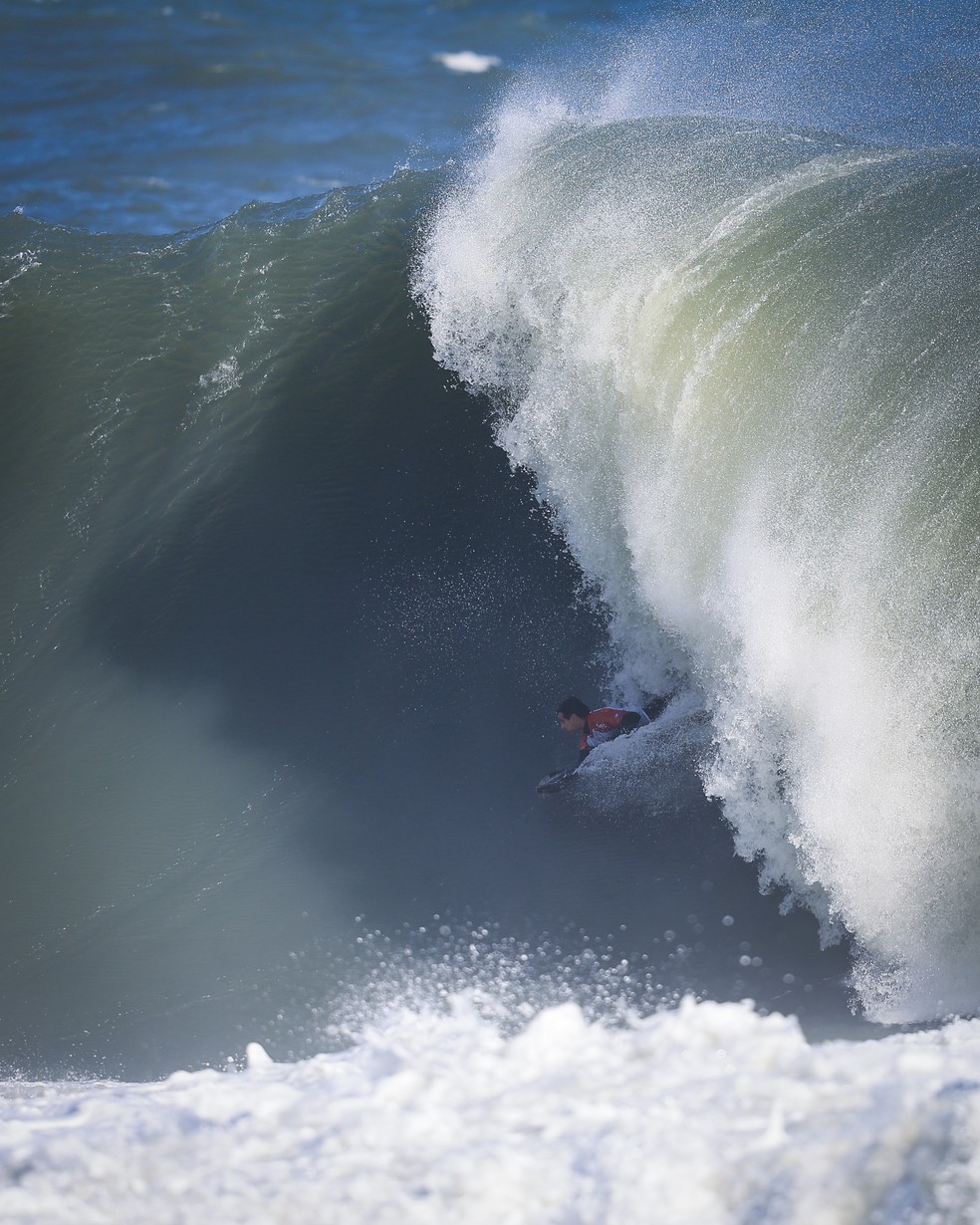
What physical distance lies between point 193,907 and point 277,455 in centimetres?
367

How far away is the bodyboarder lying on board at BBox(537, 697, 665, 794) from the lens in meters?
5.29

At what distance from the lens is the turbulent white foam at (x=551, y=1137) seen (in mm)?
2156

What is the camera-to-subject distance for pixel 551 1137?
242cm

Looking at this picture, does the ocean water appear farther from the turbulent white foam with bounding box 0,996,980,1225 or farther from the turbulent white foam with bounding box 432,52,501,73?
the turbulent white foam with bounding box 432,52,501,73

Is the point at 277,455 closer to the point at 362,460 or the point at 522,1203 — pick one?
the point at 362,460

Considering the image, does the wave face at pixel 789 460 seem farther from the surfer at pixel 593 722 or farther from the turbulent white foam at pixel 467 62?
the turbulent white foam at pixel 467 62

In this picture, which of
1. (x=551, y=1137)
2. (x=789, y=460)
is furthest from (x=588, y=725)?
(x=551, y=1137)

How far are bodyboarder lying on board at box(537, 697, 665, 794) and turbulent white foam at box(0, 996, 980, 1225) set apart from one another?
2.38 meters

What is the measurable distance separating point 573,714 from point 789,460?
1748 millimetres

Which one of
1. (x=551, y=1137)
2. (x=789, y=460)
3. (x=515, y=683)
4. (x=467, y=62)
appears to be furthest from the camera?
(x=467, y=62)

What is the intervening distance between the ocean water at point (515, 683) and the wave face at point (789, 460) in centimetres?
3

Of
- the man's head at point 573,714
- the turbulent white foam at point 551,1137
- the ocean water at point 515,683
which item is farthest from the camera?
the man's head at point 573,714

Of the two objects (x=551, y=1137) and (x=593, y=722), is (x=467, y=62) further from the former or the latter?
(x=551, y=1137)

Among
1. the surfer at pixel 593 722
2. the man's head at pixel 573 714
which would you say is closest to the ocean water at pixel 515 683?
the surfer at pixel 593 722
